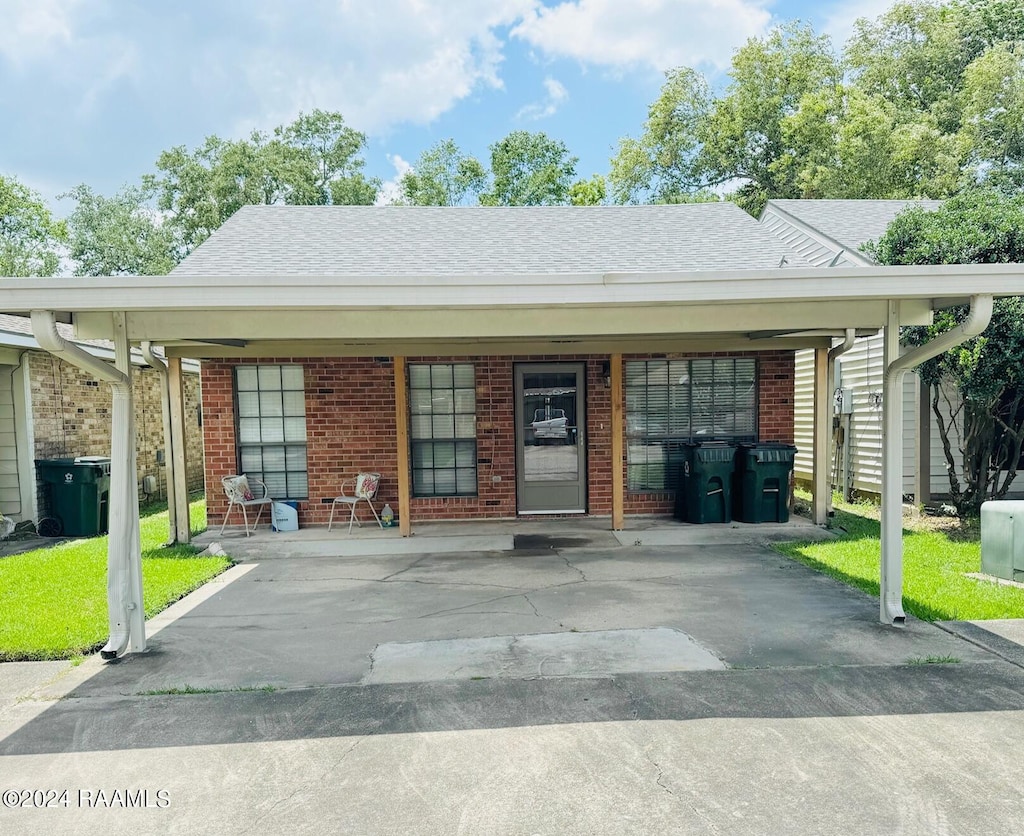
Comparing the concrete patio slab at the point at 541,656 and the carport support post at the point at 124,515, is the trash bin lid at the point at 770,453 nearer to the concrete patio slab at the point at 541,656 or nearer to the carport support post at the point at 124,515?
the concrete patio slab at the point at 541,656

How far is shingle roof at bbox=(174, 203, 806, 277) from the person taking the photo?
9.28 m

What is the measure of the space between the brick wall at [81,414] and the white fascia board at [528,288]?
517cm

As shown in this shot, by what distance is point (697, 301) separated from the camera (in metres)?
4.92

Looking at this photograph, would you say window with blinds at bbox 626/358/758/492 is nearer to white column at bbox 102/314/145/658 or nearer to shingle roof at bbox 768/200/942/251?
shingle roof at bbox 768/200/942/251

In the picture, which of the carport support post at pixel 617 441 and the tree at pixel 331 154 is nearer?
the carport support post at pixel 617 441

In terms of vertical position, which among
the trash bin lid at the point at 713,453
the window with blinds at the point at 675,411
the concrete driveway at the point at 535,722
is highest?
the window with blinds at the point at 675,411

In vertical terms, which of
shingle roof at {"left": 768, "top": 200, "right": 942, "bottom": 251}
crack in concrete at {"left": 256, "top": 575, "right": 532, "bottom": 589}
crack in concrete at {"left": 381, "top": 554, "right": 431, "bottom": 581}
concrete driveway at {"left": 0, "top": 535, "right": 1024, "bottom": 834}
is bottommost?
concrete driveway at {"left": 0, "top": 535, "right": 1024, "bottom": 834}

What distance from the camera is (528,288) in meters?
4.80

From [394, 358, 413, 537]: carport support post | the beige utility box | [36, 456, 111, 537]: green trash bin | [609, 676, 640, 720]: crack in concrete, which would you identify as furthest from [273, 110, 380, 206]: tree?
[609, 676, 640, 720]: crack in concrete

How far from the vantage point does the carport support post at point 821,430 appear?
9.25 meters

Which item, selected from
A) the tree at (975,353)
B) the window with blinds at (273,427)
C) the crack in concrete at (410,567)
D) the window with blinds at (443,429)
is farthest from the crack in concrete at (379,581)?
the tree at (975,353)

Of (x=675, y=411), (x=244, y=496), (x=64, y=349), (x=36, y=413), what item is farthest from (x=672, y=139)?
(x=64, y=349)

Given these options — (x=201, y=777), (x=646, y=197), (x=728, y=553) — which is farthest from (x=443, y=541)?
(x=646, y=197)

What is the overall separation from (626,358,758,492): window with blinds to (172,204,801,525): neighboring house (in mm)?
16
